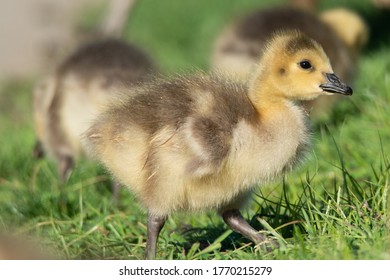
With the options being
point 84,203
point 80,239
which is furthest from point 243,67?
point 80,239

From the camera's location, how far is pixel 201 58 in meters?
7.11

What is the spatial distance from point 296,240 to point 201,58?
429 cm

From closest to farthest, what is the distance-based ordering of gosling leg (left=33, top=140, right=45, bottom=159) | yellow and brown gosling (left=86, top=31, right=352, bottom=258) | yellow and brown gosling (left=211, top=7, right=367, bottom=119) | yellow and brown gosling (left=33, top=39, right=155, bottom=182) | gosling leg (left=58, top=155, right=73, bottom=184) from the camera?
yellow and brown gosling (left=86, top=31, right=352, bottom=258) → yellow and brown gosling (left=33, top=39, right=155, bottom=182) → gosling leg (left=58, top=155, right=73, bottom=184) → gosling leg (left=33, top=140, right=45, bottom=159) → yellow and brown gosling (left=211, top=7, right=367, bottom=119)

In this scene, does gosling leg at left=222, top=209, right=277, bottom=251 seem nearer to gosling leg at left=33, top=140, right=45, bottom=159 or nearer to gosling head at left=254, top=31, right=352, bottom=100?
gosling head at left=254, top=31, right=352, bottom=100

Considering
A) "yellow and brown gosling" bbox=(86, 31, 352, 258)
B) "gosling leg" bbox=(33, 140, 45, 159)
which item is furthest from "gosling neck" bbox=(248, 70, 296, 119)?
"gosling leg" bbox=(33, 140, 45, 159)

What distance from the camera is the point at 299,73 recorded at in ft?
9.45

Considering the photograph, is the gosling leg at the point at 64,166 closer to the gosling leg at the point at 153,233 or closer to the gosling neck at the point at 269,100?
the gosling leg at the point at 153,233

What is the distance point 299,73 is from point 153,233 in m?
0.68

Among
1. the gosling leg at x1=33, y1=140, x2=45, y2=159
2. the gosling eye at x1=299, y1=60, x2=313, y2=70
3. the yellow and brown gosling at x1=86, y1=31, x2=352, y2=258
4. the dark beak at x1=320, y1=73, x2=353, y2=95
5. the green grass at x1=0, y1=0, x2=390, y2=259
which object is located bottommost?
the gosling leg at x1=33, y1=140, x2=45, y2=159

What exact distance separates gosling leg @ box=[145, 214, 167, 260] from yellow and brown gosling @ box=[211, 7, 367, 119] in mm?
2059

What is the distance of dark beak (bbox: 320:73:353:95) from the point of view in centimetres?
288

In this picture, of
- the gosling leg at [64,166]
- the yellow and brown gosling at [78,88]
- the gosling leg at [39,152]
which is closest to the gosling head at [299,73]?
the yellow and brown gosling at [78,88]

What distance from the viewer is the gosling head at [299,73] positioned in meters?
2.88

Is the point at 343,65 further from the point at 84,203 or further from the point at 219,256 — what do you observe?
the point at 219,256
